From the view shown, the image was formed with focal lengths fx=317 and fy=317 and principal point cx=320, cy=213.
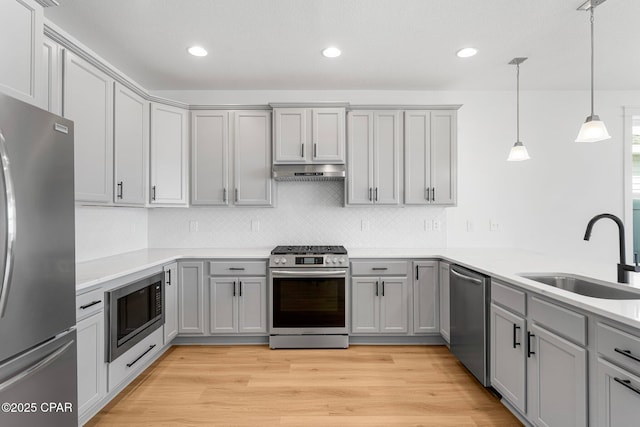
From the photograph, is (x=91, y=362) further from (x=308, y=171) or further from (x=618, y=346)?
(x=618, y=346)

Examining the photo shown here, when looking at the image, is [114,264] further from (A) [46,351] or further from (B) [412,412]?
(B) [412,412]

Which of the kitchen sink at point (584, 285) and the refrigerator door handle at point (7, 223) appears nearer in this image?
the refrigerator door handle at point (7, 223)

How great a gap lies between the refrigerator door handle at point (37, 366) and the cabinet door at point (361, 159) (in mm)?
2624

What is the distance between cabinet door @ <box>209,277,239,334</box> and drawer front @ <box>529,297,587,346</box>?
2.49m

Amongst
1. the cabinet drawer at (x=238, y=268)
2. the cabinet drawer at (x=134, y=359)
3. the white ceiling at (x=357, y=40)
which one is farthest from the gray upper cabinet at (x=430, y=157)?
the cabinet drawer at (x=134, y=359)

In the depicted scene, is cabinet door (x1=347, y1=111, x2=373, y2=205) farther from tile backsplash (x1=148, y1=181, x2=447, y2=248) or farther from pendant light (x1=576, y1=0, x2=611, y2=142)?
pendant light (x1=576, y1=0, x2=611, y2=142)

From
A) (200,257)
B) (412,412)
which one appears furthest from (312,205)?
(412,412)

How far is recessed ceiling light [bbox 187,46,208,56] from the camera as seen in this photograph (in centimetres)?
274

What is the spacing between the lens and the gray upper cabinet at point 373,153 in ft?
11.4

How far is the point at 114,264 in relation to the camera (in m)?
2.61

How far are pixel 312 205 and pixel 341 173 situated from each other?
1.95ft

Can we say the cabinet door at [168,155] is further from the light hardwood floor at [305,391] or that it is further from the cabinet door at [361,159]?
the cabinet door at [361,159]

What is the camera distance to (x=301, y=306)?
10.3ft

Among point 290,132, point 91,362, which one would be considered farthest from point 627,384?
point 290,132
